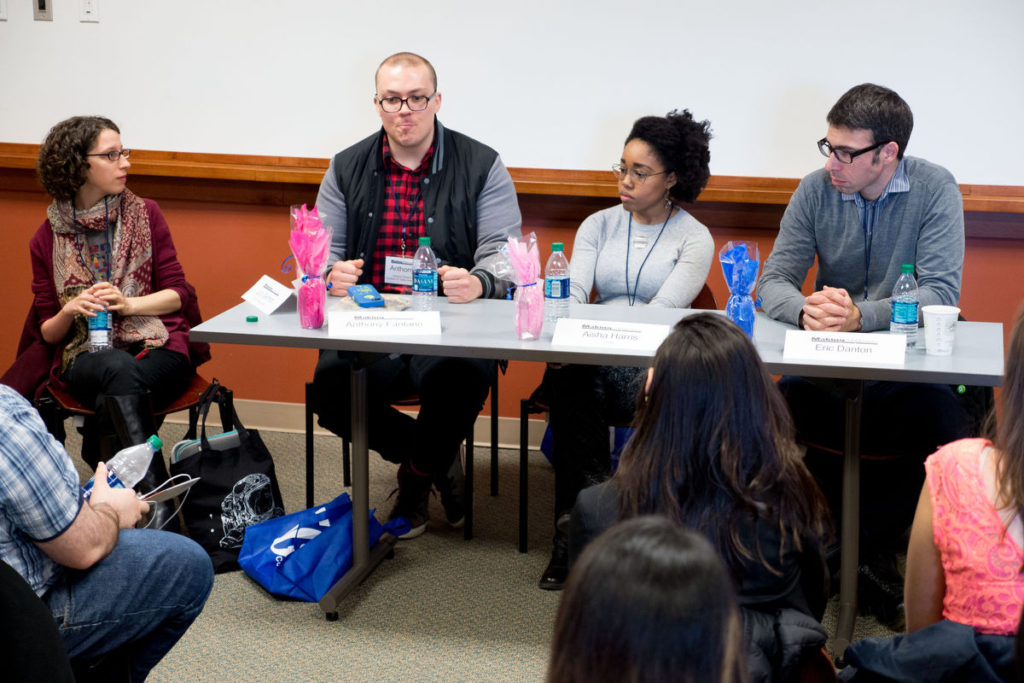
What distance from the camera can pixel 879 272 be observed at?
2947mm

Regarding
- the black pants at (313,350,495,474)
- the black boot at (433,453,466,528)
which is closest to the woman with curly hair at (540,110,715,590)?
the black pants at (313,350,495,474)

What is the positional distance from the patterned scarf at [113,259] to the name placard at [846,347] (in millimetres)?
2018

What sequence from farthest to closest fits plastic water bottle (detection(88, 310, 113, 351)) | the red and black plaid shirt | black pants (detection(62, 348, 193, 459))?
the red and black plaid shirt → plastic water bottle (detection(88, 310, 113, 351)) → black pants (detection(62, 348, 193, 459))

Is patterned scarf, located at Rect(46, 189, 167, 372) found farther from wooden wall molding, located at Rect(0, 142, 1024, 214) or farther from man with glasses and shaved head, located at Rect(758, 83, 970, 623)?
man with glasses and shaved head, located at Rect(758, 83, 970, 623)

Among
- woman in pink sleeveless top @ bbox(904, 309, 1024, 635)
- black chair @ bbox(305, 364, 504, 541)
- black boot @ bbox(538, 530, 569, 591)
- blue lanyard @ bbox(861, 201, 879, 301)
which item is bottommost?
black boot @ bbox(538, 530, 569, 591)

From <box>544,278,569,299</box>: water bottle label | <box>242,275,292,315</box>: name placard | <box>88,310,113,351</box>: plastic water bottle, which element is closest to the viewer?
<box>544,278,569,299</box>: water bottle label

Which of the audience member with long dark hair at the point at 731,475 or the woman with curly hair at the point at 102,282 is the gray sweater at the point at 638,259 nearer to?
the woman with curly hair at the point at 102,282

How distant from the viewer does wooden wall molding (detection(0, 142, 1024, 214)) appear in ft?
11.3

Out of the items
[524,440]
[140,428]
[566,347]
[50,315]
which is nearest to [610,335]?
[566,347]

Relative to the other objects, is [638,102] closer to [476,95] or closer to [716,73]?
[716,73]

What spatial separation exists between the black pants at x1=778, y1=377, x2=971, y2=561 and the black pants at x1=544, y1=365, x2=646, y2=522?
485 mm

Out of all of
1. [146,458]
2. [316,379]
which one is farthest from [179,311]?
[146,458]

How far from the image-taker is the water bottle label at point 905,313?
7.93 ft

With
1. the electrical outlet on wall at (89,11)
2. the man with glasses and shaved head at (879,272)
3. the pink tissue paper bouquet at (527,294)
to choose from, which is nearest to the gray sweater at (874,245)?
the man with glasses and shaved head at (879,272)
